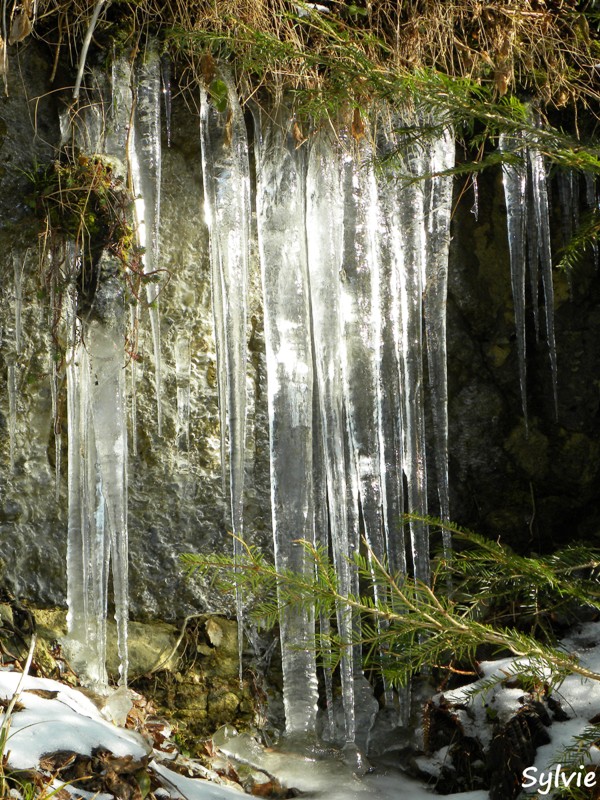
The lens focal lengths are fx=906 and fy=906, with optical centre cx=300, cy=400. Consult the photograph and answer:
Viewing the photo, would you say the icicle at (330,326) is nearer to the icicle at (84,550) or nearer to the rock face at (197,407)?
the rock face at (197,407)

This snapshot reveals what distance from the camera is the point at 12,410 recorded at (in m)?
3.47

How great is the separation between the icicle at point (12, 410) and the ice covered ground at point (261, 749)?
2.99 ft

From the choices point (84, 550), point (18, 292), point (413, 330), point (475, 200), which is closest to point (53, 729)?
point (84, 550)

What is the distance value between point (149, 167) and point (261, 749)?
2.32 meters

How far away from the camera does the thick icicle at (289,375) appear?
11.1 ft

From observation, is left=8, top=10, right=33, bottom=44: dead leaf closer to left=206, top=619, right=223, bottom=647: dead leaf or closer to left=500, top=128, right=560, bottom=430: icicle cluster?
left=500, top=128, right=560, bottom=430: icicle cluster

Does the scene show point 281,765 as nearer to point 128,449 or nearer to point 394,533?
point 394,533

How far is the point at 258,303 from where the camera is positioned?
153 inches

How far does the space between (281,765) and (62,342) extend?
181 cm

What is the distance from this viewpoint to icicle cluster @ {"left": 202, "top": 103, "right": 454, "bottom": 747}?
3.45 m

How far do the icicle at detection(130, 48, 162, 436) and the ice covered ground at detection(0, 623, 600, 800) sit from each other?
1.24 m

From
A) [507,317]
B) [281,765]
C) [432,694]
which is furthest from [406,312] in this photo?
[281,765]

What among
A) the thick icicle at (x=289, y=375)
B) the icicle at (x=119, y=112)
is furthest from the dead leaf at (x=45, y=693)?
the icicle at (x=119, y=112)

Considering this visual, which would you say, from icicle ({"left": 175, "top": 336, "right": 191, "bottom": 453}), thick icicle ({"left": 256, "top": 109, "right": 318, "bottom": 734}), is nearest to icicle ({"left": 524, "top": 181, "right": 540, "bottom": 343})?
thick icicle ({"left": 256, "top": 109, "right": 318, "bottom": 734})
